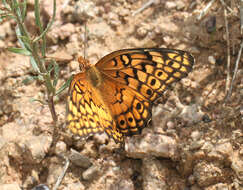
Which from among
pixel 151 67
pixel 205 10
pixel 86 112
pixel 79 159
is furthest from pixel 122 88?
pixel 205 10

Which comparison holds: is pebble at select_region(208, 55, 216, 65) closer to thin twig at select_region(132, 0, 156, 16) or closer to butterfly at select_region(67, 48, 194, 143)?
butterfly at select_region(67, 48, 194, 143)

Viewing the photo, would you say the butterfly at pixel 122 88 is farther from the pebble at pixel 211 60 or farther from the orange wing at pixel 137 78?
the pebble at pixel 211 60

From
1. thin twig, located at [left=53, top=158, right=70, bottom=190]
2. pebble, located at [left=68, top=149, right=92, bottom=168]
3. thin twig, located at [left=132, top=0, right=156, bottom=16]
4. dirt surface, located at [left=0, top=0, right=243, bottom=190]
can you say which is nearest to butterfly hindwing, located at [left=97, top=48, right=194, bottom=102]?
dirt surface, located at [left=0, top=0, right=243, bottom=190]

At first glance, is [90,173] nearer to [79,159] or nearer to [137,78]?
[79,159]

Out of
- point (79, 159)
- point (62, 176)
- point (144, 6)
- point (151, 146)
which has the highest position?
point (144, 6)

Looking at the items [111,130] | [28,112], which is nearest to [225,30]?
[111,130]

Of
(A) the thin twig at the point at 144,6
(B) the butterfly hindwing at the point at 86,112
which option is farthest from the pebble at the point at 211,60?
(B) the butterfly hindwing at the point at 86,112
